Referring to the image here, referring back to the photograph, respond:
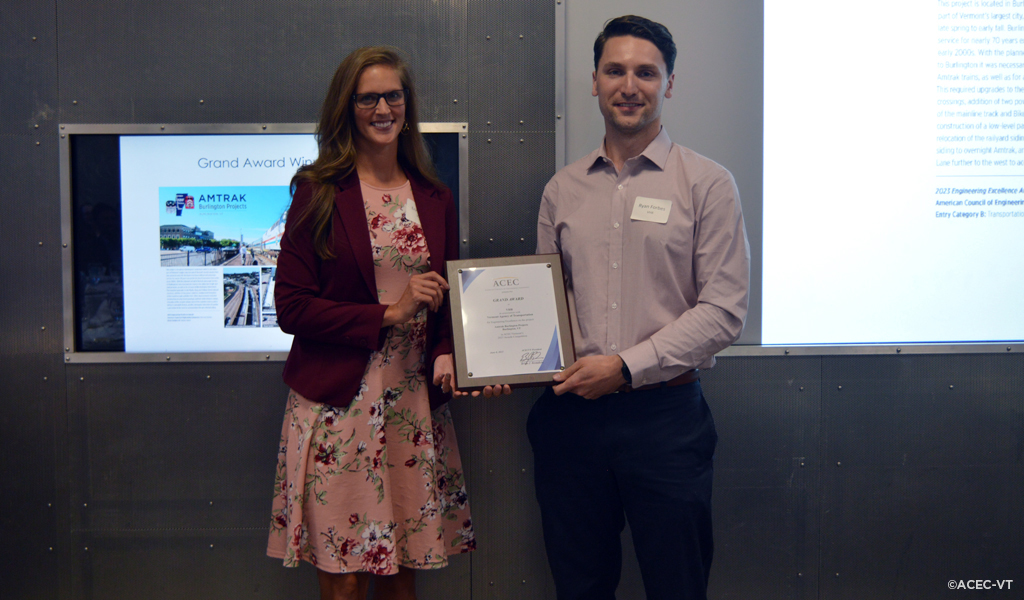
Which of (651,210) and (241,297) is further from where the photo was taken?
(241,297)

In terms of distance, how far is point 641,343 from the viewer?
1701 mm

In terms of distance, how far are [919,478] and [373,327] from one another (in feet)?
7.41

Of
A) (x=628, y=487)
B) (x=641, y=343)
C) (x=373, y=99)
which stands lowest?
(x=628, y=487)

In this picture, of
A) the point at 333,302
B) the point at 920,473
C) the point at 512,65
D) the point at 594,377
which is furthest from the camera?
the point at 920,473

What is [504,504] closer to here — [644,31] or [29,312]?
[644,31]

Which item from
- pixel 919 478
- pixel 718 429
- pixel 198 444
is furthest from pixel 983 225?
pixel 198 444

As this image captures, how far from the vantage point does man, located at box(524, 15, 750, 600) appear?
5.61ft

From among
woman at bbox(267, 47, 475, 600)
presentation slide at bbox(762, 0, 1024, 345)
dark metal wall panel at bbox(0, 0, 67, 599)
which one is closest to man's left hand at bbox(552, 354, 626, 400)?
woman at bbox(267, 47, 475, 600)

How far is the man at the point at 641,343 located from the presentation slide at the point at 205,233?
4.09 feet

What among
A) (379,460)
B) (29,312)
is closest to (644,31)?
(379,460)

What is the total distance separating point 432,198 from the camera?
1.99m

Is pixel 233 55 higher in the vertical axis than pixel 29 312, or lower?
higher

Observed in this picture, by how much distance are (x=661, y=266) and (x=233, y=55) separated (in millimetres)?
1835

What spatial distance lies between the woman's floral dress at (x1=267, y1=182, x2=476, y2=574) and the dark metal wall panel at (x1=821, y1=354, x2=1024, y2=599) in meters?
1.62
